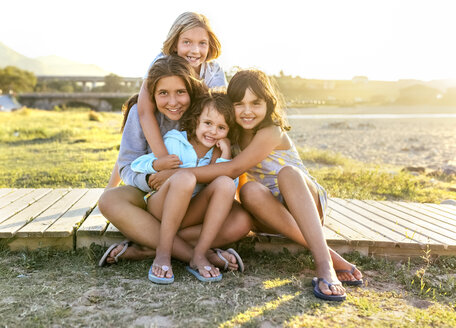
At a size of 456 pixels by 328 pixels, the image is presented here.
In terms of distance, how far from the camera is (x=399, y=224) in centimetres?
373

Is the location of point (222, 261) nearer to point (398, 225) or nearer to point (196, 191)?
point (196, 191)

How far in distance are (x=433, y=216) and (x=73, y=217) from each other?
10.4ft

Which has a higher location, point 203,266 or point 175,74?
point 175,74

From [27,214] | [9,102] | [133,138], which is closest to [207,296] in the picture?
[133,138]

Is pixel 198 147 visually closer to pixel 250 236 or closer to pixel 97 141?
pixel 250 236

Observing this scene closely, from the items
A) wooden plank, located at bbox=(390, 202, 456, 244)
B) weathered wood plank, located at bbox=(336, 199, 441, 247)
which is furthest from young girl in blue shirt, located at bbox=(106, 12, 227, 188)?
wooden plank, located at bbox=(390, 202, 456, 244)

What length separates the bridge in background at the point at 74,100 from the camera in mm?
45469

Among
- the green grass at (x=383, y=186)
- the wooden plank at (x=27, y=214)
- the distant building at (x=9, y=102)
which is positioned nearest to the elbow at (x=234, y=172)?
the wooden plank at (x=27, y=214)

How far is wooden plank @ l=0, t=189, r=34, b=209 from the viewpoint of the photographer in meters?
3.92

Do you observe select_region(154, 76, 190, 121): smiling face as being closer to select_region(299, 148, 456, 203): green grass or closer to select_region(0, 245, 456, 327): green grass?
select_region(0, 245, 456, 327): green grass

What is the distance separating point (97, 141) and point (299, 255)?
9372mm

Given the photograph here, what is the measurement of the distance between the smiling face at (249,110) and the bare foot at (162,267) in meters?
1.05

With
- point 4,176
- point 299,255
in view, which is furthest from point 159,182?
point 4,176

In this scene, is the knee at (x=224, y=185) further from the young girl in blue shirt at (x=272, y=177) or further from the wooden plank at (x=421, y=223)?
the wooden plank at (x=421, y=223)
